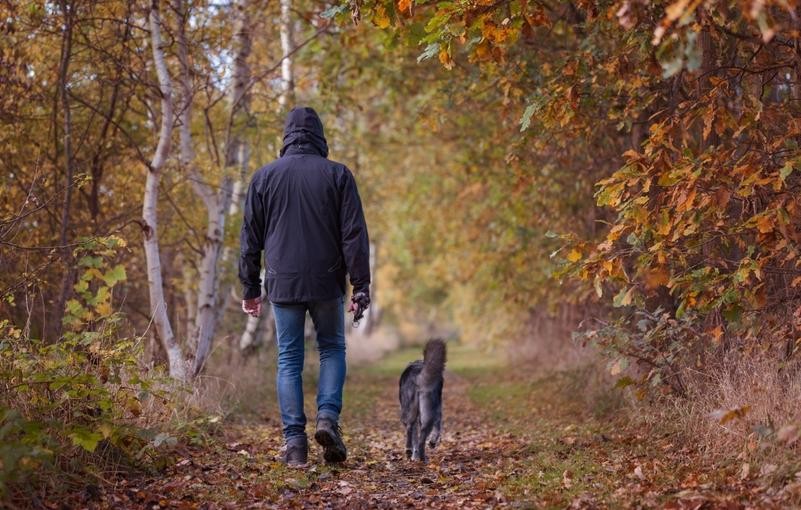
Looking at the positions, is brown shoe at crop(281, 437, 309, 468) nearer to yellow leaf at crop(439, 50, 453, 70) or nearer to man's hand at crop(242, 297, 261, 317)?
man's hand at crop(242, 297, 261, 317)

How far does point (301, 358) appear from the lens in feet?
21.0

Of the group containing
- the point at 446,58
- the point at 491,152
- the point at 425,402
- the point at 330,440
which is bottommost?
the point at 330,440

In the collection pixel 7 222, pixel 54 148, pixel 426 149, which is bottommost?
pixel 7 222

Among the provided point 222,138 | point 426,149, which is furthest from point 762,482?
point 426,149

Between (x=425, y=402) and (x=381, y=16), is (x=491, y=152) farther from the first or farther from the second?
(x=381, y=16)

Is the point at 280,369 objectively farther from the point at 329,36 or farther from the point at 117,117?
the point at 329,36

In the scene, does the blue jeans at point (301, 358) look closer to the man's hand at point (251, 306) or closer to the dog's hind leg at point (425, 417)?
the man's hand at point (251, 306)

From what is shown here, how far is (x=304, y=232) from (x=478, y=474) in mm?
2119

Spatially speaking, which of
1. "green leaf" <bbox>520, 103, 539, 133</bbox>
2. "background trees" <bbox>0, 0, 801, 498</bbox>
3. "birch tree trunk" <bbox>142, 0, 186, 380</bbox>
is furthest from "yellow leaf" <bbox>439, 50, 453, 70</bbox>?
"birch tree trunk" <bbox>142, 0, 186, 380</bbox>

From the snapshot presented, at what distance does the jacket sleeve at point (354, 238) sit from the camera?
614 cm

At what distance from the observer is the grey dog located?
21.7 ft

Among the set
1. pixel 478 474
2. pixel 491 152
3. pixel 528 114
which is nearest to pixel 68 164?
pixel 528 114

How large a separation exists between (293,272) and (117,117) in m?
4.72

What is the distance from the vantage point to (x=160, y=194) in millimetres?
10172
